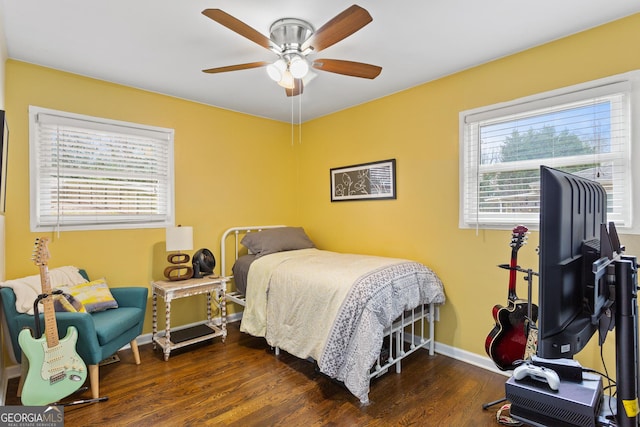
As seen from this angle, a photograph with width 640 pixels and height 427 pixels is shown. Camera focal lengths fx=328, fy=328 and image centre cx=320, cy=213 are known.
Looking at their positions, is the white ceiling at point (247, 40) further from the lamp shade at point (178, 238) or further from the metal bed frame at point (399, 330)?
the metal bed frame at point (399, 330)

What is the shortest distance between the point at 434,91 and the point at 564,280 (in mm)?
2530

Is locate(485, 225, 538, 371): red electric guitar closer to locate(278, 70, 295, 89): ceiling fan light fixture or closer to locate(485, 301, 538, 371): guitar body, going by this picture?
locate(485, 301, 538, 371): guitar body

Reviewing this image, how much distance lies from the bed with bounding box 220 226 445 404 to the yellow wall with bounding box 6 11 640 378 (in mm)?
414

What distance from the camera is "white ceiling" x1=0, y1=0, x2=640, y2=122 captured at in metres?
1.94

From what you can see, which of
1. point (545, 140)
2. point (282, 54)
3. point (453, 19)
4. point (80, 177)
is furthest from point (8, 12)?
point (545, 140)

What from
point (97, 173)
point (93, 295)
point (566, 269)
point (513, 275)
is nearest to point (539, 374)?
point (566, 269)

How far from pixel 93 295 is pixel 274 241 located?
1686 millimetres

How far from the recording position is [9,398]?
2.22 meters

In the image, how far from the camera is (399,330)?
8.48 ft

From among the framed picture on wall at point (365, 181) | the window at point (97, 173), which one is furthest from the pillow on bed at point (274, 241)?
the window at point (97, 173)

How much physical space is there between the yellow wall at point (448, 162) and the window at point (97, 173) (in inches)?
76.8

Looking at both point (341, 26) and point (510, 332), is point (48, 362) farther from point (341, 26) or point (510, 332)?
point (510, 332)

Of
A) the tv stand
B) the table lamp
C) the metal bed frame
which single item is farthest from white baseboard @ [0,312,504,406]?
the tv stand

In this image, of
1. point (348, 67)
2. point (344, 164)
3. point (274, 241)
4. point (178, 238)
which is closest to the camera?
point (348, 67)
